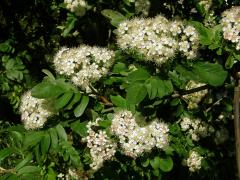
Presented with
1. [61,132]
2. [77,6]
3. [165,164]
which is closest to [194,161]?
[165,164]

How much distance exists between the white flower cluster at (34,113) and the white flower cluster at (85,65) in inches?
7.9

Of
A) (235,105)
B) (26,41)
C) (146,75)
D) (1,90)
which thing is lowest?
(1,90)

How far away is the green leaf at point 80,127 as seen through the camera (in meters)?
2.27

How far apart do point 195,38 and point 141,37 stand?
26cm

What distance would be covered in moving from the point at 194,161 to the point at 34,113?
1217mm

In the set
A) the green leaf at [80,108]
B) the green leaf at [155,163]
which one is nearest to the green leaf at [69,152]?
the green leaf at [80,108]

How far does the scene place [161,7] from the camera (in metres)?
3.60

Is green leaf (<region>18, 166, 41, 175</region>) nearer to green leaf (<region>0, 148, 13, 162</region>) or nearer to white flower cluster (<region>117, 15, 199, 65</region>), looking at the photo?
green leaf (<region>0, 148, 13, 162</region>)

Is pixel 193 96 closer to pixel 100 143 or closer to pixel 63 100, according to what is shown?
pixel 100 143

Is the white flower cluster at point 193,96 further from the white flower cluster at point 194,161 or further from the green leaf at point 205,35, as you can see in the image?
the green leaf at point 205,35

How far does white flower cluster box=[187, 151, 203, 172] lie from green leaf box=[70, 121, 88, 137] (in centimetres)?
93

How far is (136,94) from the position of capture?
203 centimetres

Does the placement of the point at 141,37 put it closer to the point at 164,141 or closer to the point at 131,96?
the point at 131,96

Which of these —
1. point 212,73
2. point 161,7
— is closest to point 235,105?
point 212,73
